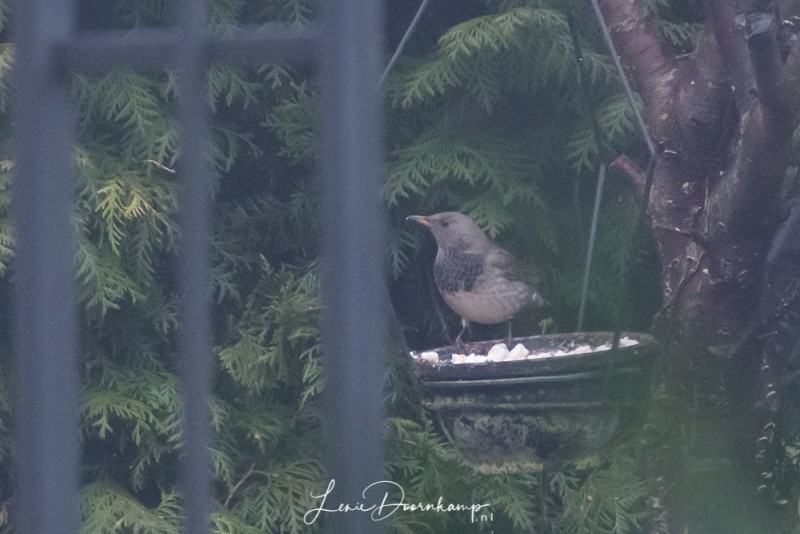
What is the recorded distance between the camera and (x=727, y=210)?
1.02 meters

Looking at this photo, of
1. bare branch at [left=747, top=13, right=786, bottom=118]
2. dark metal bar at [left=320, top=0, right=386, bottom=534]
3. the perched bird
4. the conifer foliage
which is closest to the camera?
dark metal bar at [left=320, top=0, right=386, bottom=534]

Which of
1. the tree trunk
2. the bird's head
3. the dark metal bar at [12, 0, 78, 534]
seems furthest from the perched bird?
the dark metal bar at [12, 0, 78, 534]

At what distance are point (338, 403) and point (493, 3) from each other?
1248mm

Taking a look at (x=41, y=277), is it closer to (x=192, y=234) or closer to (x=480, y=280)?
(x=192, y=234)

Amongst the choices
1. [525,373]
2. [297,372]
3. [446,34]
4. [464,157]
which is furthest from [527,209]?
[525,373]

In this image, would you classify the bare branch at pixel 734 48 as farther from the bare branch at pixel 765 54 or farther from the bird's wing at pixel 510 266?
the bird's wing at pixel 510 266

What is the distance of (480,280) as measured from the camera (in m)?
1.20

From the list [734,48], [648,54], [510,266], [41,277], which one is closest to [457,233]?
[510,266]

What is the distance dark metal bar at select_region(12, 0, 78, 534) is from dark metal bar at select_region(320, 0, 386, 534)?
0.56ft

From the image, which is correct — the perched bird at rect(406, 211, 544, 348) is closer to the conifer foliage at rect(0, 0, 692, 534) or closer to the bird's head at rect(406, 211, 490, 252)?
the bird's head at rect(406, 211, 490, 252)

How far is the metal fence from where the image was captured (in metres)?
0.47

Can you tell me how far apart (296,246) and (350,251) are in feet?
3.84

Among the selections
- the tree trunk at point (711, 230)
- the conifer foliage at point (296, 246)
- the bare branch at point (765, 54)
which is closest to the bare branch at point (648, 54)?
the tree trunk at point (711, 230)

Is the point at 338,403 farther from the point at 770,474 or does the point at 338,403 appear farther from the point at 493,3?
the point at 493,3
